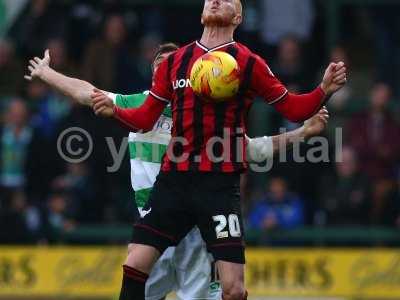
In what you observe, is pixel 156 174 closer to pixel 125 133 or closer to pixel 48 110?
pixel 125 133

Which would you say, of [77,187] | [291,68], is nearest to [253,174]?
[291,68]

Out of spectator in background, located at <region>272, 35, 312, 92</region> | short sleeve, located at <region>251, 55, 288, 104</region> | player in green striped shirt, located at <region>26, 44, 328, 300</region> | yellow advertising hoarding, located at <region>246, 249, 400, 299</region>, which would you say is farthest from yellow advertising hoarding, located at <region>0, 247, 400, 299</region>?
short sleeve, located at <region>251, 55, 288, 104</region>

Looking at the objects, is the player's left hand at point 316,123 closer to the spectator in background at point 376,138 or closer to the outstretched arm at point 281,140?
the outstretched arm at point 281,140

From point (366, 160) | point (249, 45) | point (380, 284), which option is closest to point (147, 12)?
point (249, 45)

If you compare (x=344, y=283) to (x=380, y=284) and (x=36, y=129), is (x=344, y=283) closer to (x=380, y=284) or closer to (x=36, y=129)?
(x=380, y=284)

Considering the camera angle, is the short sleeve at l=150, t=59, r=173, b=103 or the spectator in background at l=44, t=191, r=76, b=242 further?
the spectator in background at l=44, t=191, r=76, b=242

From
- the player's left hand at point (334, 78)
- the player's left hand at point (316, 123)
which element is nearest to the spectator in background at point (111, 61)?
the player's left hand at point (316, 123)

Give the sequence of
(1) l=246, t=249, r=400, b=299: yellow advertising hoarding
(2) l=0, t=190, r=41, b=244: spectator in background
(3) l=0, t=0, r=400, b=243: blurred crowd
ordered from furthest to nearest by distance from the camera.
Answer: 1. (2) l=0, t=190, r=41, b=244: spectator in background
2. (3) l=0, t=0, r=400, b=243: blurred crowd
3. (1) l=246, t=249, r=400, b=299: yellow advertising hoarding

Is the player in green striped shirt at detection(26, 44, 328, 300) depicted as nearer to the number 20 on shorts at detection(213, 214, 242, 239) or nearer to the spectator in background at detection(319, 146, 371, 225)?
the number 20 on shorts at detection(213, 214, 242, 239)

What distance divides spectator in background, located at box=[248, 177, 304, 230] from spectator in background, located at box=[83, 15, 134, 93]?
2035mm

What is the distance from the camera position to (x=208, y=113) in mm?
7469

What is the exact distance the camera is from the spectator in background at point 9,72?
47.3 feet

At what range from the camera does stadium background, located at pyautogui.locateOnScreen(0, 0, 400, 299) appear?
13.2 meters

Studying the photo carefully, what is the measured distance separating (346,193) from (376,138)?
0.70 meters
